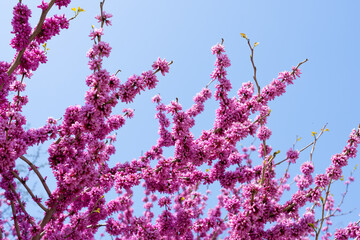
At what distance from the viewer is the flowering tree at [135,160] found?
525 cm

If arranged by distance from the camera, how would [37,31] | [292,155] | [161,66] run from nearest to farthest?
[37,31], [161,66], [292,155]

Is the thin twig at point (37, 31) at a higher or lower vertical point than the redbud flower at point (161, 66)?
higher

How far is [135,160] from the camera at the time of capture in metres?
7.25

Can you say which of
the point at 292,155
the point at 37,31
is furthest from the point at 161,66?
the point at 292,155

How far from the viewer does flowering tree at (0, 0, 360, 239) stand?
17.2 ft

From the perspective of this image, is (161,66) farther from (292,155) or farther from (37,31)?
(292,155)

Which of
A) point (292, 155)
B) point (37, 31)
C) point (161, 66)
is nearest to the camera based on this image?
point (37, 31)

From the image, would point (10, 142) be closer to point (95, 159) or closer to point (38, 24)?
point (95, 159)

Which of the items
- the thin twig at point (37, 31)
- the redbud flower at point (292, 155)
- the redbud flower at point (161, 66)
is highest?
the thin twig at point (37, 31)

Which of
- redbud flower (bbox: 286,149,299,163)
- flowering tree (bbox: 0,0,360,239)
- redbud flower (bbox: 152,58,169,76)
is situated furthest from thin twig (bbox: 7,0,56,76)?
redbud flower (bbox: 286,149,299,163)

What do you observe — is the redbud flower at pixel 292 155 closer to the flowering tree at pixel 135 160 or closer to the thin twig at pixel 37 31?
the flowering tree at pixel 135 160

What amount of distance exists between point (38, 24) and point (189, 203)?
19.9ft

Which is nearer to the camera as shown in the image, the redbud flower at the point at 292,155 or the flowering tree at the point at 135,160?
the flowering tree at the point at 135,160

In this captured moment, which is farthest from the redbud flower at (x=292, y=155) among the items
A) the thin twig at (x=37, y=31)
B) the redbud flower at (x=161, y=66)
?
the thin twig at (x=37, y=31)
